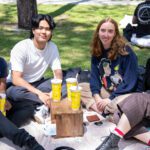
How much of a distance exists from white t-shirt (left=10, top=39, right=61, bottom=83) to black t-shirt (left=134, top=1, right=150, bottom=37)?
3.14 meters

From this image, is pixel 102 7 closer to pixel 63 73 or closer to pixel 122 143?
pixel 63 73

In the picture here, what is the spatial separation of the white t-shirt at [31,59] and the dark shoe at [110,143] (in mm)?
1373

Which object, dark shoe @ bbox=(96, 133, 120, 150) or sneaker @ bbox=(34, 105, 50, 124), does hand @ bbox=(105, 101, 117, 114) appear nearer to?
dark shoe @ bbox=(96, 133, 120, 150)

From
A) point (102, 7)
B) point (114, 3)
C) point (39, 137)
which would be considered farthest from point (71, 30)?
point (39, 137)

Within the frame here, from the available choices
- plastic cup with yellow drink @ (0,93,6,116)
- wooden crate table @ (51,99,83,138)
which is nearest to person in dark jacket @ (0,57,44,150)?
plastic cup with yellow drink @ (0,93,6,116)

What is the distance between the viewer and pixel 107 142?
3615 mm

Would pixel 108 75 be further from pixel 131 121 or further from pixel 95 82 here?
pixel 131 121

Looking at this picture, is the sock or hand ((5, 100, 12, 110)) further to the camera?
hand ((5, 100, 12, 110))

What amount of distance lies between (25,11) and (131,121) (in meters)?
5.65

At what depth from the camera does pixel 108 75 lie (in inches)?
173

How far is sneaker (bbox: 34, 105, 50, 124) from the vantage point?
4.22 m

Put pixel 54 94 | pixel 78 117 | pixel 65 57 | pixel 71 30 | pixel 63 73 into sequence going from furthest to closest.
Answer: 1. pixel 71 30
2. pixel 65 57
3. pixel 63 73
4. pixel 54 94
5. pixel 78 117

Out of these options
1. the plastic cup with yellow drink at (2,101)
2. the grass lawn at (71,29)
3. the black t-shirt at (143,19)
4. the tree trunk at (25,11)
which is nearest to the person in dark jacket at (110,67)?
the plastic cup with yellow drink at (2,101)

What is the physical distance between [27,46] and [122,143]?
1.59 meters
